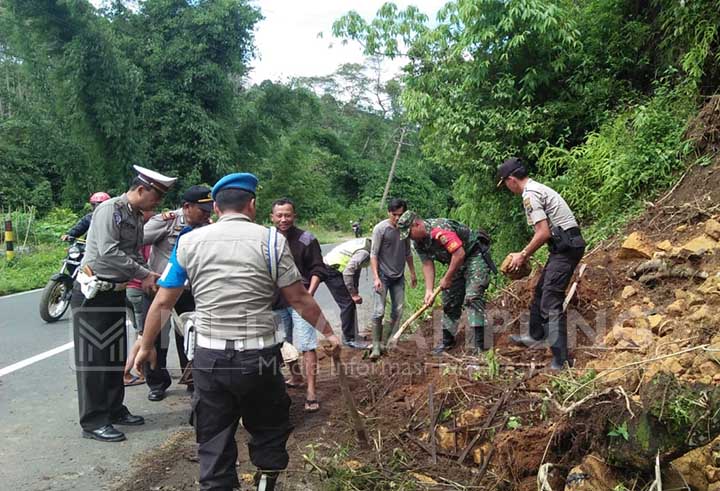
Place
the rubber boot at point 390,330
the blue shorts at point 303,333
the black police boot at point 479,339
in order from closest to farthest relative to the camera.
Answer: the blue shorts at point 303,333
the black police boot at point 479,339
the rubber boot at point 390,330

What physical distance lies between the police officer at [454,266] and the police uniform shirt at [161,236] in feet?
6.57

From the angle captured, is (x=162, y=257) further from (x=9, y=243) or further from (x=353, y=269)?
(x=9, y=243)

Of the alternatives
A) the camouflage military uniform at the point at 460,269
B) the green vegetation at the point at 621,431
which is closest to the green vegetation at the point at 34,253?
the camouflage military uniform at the point at 460,269

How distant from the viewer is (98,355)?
14.5 ft

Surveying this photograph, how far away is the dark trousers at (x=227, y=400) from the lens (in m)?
2.96

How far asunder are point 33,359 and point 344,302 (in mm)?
3352

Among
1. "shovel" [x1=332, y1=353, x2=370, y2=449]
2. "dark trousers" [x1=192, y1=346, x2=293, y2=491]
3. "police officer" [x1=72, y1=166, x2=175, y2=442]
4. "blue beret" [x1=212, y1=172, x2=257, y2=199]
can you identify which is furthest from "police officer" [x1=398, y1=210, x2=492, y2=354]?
"dark trousers" [x1=192, y1=346, x2=293, y2=491]

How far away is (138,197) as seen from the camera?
14.2 feet

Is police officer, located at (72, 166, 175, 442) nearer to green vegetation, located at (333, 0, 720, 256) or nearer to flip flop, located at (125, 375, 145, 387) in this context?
flip flop, located at (125, 375, 145, 387)

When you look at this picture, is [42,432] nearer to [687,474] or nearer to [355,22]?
[687,474]

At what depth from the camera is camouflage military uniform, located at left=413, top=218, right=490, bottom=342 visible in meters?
5.38

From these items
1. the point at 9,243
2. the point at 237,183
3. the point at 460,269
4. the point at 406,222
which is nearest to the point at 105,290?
the point at 237,183

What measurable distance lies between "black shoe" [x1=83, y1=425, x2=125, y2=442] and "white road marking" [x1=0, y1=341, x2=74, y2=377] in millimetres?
1965

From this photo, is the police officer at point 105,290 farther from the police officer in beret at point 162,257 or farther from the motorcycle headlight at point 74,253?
the motorcycle headlight at point 74,253
